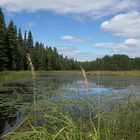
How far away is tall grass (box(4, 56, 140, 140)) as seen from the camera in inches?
176

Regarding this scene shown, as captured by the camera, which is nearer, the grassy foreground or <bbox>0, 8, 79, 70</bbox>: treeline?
the grassy foreground

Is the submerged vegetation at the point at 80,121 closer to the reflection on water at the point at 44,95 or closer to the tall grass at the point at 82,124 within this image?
the tall grass at the point at 82,124

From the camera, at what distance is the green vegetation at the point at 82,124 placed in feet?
14.6

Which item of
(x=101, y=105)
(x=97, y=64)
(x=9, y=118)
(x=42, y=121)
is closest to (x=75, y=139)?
A: (x=101, y=105)

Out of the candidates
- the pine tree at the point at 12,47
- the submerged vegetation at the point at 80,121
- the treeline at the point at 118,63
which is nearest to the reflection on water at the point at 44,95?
the submerged vegetation at the point at 80,121

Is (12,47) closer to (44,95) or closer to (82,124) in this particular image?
(44,95)

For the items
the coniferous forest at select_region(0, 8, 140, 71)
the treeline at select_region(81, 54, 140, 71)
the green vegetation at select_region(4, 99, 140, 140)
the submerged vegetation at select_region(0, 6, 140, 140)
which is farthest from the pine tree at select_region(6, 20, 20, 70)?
the treeline at select_region(81, 54, 140, 71)

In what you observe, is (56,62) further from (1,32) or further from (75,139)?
(75,139)

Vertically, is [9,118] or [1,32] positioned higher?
[1,32]

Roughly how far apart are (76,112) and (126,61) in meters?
152

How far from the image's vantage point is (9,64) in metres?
57.4

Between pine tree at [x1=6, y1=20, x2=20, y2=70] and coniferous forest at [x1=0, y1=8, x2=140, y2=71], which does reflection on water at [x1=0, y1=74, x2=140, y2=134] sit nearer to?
coniferous forest at [x1=0, y1=8, x2=140, y2=71]

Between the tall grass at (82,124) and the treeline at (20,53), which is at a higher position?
the treeline at (20,53)

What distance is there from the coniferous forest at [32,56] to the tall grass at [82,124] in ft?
2.39
